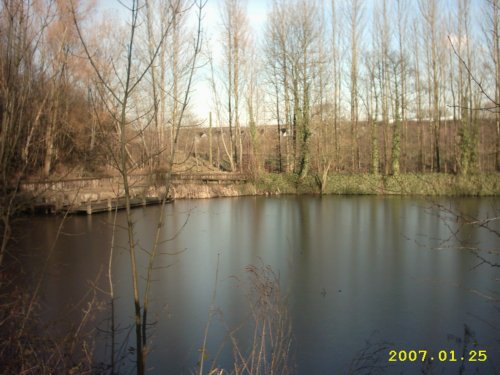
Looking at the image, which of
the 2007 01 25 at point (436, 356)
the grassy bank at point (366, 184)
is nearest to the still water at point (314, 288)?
the 2007 01 25 at point (436, 356)

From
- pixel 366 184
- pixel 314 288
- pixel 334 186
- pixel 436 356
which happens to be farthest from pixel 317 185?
pixel 436 356

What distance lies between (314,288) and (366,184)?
11736mm

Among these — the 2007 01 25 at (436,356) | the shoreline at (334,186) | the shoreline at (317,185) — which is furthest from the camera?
the shoreline at (334,186)

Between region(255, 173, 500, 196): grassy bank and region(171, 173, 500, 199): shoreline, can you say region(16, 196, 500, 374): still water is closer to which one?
region(255, 173, 500, 196): grassy bank

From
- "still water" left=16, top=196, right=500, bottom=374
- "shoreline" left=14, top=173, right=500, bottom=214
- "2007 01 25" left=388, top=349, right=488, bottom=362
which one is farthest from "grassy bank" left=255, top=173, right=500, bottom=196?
"2007 01 25" left=388, top=349, right=488, bottom=362

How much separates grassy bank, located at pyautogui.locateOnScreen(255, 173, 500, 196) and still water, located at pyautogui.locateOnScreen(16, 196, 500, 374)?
20.9 feet

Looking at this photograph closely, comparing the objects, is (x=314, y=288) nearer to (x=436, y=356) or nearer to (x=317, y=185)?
(x=436, y=356)

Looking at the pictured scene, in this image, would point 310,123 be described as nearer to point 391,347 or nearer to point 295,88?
point 295,88

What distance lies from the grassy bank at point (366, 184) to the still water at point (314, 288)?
6.36 metres

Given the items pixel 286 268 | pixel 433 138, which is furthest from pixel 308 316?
pixel 433 138

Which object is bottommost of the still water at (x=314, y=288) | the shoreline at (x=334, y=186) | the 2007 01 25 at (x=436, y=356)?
the 2007 01 25 at (x=436, y=356)

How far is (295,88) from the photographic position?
1828 cm

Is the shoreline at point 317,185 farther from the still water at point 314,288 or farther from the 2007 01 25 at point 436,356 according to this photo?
the 2007 01 25 at point 436,356

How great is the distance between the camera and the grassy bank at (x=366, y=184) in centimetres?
1494
